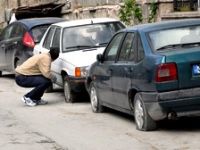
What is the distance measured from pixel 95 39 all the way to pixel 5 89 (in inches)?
165

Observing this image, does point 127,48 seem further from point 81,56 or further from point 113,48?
point 81,56

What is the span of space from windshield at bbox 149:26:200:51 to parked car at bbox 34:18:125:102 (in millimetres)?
3360

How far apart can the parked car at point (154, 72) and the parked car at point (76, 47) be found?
2.05m

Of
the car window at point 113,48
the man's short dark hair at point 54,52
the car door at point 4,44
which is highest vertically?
the car window at point 113,48

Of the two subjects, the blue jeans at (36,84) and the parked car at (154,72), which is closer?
the parked car at (154,72)

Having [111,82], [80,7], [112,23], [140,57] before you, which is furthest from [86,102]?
[80,7]

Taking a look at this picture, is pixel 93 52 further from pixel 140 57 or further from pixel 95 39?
pixel 140 57

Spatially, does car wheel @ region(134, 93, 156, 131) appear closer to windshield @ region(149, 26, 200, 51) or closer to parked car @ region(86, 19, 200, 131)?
parked car @ region(86, 19, 200, 131)

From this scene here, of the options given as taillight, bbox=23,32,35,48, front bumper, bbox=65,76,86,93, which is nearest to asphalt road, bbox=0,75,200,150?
front bumper, bbox=65,76,86,93

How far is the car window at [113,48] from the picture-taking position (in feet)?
36.8

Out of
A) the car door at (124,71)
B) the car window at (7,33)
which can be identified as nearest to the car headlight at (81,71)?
the car door at (124,71)

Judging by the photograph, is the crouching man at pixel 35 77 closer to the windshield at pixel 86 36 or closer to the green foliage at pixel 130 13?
the windshield at pixel 86 36

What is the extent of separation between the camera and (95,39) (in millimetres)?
14586

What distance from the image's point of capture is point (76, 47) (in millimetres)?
14391
